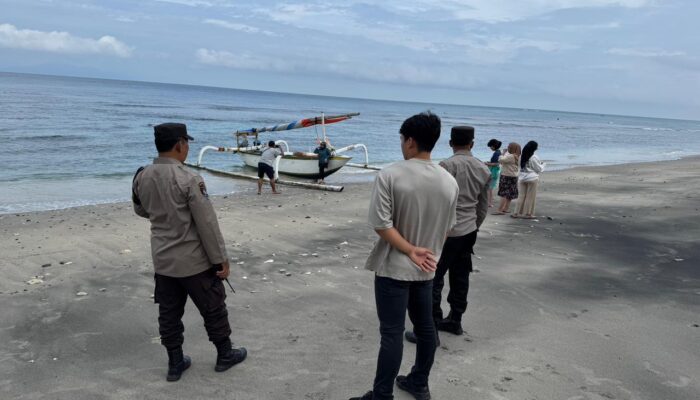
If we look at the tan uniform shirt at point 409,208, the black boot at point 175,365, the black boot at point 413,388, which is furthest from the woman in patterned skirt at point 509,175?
the black boot at point 175,365

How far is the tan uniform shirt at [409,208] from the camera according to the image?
319 cm

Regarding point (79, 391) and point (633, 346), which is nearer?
point (79, 391)

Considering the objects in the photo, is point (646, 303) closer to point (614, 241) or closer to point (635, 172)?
point (614, 241)

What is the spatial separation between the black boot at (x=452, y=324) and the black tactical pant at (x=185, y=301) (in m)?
2.25

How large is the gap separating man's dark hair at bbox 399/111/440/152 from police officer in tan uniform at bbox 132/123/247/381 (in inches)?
66.1

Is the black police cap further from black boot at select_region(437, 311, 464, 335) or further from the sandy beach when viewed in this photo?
black boot at select_region(437, 311, 464, 335)

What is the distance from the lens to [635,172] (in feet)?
81.8

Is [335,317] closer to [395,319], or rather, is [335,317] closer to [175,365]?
[175,365]

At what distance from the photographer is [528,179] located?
1138cm

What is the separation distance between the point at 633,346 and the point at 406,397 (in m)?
2.62

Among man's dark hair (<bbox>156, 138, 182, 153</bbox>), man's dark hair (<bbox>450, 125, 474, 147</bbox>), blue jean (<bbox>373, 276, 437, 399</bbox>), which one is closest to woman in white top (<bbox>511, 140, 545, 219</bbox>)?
man's dark hair (<bbox>450, 125, 474, 147</bbox>)

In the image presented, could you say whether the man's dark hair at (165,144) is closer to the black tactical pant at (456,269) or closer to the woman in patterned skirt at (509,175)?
the black tactical pant at (456,269)

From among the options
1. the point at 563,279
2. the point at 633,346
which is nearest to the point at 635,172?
the point at 563,279

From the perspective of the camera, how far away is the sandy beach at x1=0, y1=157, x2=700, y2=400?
13.7ft
